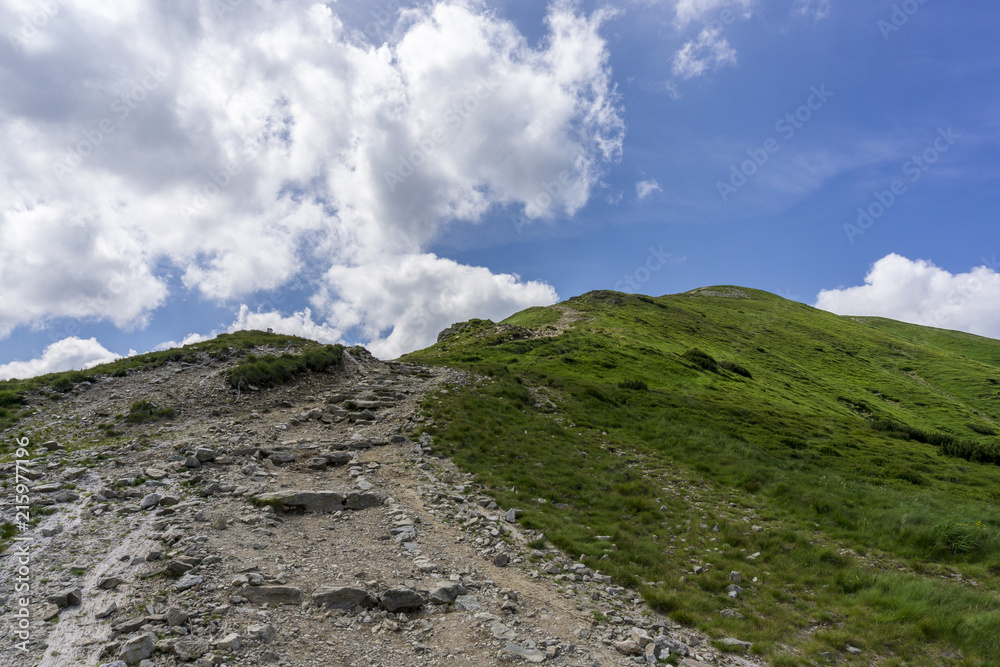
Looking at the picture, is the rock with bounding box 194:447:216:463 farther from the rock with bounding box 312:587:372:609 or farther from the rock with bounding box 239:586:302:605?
the rock with bounding box 312:587:372:609

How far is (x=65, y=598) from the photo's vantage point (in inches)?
315

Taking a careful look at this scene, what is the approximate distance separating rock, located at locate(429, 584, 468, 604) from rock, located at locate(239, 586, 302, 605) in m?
2.74

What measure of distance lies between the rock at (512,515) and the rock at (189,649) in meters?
8.57

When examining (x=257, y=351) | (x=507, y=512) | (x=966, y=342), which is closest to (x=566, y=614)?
(x=507, y=512)

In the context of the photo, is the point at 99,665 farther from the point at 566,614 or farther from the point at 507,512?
the point at 507,512

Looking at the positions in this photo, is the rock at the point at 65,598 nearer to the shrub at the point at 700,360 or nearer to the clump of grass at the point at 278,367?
the clump of grass at the point at 278,367

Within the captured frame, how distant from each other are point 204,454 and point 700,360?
180 ft

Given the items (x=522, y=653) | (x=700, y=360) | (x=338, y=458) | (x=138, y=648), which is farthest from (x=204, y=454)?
(x=700, y=360)

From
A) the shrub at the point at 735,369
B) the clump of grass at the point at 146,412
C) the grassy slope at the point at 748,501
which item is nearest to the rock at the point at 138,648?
the grassy slope at the point at 748,501

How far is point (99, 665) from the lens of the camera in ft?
21.8

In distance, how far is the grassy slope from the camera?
10492mm

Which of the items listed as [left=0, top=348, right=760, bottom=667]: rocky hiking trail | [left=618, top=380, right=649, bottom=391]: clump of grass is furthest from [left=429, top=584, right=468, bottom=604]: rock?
[left=618, top=380, right=649, bottom=391]: clump of grass

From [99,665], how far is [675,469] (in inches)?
835

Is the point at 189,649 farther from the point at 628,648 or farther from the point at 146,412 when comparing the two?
the point at 146,412
